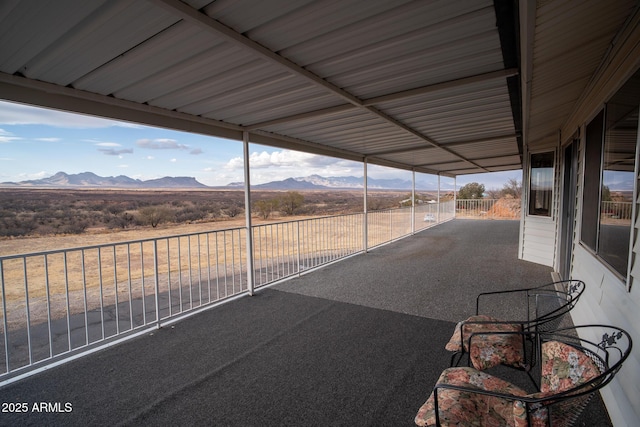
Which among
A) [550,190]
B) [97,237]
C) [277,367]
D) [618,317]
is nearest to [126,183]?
[97,237]

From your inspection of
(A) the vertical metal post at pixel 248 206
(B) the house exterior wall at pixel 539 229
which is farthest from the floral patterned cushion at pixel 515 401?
(B) the house exterior wall at pixel 539 229

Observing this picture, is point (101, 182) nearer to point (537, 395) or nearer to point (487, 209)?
point (537, 395)

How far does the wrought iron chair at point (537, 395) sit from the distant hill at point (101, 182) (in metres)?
16.3

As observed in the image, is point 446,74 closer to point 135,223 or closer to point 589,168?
point 589,168

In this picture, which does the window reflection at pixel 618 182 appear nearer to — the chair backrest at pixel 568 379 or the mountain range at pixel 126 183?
the chair backrest at pixel 568 379

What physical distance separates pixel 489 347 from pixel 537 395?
0.53 metres

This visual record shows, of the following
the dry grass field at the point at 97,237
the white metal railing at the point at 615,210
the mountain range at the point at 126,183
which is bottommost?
the dry grass field at the point at 97,237

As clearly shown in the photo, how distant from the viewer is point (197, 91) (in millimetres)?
2648

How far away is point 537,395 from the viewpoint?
49.4 inches

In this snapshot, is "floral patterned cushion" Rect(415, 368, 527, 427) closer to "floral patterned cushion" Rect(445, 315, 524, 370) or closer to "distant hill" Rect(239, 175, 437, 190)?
"floral patterned cushion" Rect(445, 315, 524, 370)

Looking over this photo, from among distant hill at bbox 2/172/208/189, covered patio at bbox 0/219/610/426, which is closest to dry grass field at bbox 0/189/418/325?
distant hill at bbox 2/172/208/189

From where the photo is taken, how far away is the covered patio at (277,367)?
73.9 inches

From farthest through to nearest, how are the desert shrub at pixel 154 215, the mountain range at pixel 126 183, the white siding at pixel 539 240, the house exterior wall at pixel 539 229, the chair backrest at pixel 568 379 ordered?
the desert shrub at pixel 154 215, the mountain range at pixel 126 183, the white siding at pixel 539 240, the house exterior wall at pixel 539 229, the chair backrest at pixel 568 379

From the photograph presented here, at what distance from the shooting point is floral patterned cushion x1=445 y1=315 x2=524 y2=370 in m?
1.72
